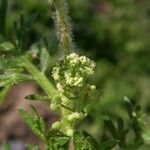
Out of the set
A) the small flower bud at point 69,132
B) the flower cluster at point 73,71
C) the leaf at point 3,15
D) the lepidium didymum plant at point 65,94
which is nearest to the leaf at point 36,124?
the lepidium didymum plant at point 65,94

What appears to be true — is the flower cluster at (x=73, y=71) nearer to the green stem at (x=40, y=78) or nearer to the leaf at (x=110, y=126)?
the green stem at (x=40, y=78)

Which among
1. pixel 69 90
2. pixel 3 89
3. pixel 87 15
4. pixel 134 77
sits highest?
pixel 69 90

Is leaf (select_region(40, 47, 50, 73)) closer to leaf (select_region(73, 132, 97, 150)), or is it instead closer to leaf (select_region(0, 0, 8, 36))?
leaf (select_region(0, 0, 8, 36))

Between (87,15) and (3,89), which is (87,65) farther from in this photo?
(87,15)

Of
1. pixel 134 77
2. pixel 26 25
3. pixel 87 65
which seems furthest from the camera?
pixel 134 77

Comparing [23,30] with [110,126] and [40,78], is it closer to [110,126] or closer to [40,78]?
[40,78]

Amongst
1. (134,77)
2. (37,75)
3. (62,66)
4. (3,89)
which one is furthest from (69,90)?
(134,77)

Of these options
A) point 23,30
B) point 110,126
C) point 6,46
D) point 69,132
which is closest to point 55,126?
point 69,132
